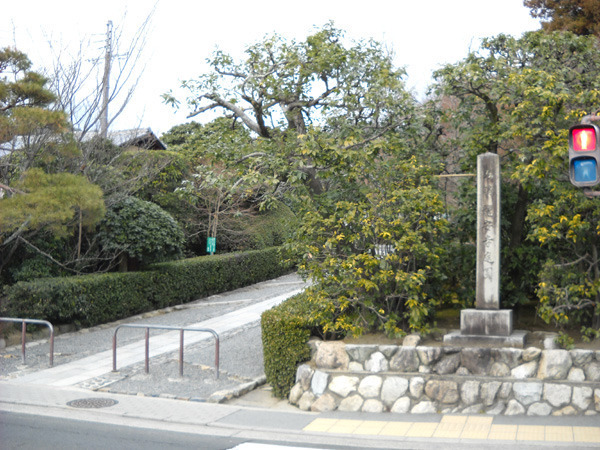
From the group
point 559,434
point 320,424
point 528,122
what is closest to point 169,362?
point 320,424

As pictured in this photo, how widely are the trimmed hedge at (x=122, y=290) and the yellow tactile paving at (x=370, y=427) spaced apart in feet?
10.5

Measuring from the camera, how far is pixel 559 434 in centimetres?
732

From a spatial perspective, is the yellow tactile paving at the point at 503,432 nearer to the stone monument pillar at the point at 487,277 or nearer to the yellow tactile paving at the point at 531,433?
the yellow tactile paving at the point at 531,433

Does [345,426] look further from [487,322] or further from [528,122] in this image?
[528,122]

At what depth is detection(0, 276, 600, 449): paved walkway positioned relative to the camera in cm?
732

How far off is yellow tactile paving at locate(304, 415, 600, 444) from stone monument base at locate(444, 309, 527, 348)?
3.53ft

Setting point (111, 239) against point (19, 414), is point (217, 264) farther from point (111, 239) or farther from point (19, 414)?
point (19, 414)

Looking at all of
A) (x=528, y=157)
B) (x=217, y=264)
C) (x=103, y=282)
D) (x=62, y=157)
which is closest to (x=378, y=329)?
(x=528, y=157)

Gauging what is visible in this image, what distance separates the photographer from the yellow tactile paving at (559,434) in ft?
23.5

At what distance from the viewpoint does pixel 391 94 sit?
10.7 meters

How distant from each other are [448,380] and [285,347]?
2393 millimetres

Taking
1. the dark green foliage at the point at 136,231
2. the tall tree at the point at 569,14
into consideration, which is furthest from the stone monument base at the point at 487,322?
the tall tree at the point at 569,14

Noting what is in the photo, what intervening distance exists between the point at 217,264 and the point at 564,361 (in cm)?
1388

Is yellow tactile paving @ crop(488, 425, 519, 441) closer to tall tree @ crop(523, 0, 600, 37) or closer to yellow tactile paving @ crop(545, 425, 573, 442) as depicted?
yellow tactile paving @ crop(545, 425, 573, 442)
